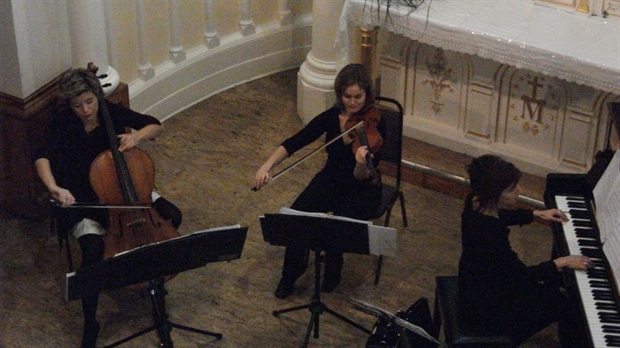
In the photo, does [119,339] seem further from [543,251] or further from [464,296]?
[543,251]

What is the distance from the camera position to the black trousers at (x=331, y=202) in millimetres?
4656

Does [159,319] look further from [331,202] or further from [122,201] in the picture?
[331,202]

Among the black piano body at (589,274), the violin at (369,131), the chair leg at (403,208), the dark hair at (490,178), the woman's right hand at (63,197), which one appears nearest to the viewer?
the black piano body at (589,274)

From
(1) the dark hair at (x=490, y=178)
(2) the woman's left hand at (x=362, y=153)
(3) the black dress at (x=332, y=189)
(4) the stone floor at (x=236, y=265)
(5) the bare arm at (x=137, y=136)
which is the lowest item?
(4) the stone floor at (x=236, y=265)

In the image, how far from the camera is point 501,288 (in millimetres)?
3889

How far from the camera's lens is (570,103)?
519 centimetres

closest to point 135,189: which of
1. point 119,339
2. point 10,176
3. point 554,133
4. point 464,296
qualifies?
point 119,339

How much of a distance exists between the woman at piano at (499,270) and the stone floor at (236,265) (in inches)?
22.5

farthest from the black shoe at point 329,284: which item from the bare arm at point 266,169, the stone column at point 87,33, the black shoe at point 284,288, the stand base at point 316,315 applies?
the stone column at point 87,33

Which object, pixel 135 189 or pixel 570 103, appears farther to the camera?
pixel 570 103

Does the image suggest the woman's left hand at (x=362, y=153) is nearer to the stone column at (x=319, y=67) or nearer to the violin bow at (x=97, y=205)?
the violin bow at (x=97, y=205)

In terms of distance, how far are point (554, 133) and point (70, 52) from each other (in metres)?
2.61

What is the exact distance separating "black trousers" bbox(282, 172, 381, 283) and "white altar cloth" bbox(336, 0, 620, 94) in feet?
3.23

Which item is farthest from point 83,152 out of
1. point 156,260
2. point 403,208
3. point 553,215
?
point 553,215
